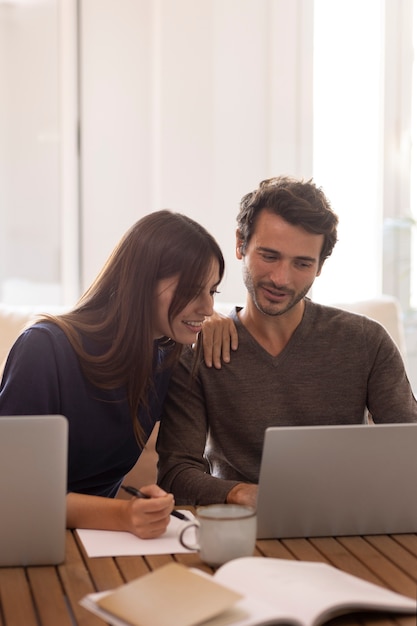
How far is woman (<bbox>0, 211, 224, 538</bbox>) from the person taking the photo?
6.08ft

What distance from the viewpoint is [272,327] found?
2158 millimetres

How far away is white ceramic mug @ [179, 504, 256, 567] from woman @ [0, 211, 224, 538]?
54cm

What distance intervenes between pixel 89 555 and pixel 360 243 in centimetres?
283

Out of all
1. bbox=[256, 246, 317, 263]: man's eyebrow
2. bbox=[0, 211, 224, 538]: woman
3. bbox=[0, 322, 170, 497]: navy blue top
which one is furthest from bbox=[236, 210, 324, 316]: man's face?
bbox=[0, 322, 170, 497]: navy blue top

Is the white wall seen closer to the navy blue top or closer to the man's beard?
the man's beard

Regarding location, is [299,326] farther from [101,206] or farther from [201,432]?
[101,206]

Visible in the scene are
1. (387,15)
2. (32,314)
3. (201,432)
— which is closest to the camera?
(201,432)

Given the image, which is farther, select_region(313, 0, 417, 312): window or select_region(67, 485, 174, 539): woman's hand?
select_region(313, 0, 417, 312): window

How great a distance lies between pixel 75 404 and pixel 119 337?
0.52ft

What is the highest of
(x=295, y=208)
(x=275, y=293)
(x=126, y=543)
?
(x=295, y=208)

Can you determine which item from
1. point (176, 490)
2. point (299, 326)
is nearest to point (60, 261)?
point (299, 326)

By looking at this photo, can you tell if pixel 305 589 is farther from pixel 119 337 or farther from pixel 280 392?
pixel 280 392

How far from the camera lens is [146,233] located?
1912 mm

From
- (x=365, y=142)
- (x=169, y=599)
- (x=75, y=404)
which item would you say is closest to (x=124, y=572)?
(x=169, y=599)
